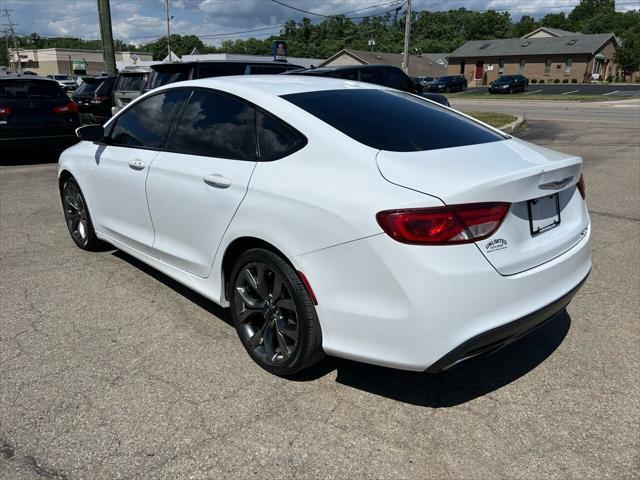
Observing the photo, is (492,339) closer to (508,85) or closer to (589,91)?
(508,85)

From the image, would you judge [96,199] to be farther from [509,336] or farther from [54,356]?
[509,336]

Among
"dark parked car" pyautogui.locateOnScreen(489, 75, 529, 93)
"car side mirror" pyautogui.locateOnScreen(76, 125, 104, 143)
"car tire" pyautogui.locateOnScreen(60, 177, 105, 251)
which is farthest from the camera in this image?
"dark parked car" pyautogui.locateOnScreen(489, 75, 529, 93)

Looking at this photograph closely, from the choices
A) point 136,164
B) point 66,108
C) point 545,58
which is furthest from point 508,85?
point 136,164

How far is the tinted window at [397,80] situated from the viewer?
1151 centimetres

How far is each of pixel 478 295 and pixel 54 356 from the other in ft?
8.56

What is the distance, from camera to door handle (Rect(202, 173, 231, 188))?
3.16 m

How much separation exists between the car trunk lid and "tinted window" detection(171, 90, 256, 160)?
0.96 m

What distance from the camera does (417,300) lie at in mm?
2393

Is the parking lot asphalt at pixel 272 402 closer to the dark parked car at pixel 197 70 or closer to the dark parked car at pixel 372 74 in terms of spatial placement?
the dark parked car at pixel 197 70

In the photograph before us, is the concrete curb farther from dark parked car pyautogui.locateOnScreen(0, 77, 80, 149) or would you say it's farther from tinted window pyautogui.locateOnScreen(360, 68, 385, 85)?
dark parked car pyautogui.locateOnScreen(0, 77, 80, 149)

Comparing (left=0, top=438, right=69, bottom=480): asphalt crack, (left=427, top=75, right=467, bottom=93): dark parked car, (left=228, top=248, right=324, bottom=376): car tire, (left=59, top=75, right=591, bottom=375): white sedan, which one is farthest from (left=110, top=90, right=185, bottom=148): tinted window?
(left=427, top=75, right=467, bottom=93): dark parked car

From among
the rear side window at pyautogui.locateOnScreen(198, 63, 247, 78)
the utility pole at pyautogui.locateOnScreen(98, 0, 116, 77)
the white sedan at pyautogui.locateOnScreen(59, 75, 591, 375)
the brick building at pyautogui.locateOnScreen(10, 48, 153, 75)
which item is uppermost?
the brick building at pyautogui.locateOnScreen(10, 48, 153, 75)

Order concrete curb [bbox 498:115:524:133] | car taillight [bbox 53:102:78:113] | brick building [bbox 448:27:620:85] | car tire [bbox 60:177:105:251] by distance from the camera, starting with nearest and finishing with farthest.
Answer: car tire [bbox 60:177:105:251] < car taillight [bbox 53:102:78:113] < concrete curb [bbox 498:115:524:133] < brick building [bbox 448:27:620:85]

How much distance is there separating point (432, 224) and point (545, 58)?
242 feet
